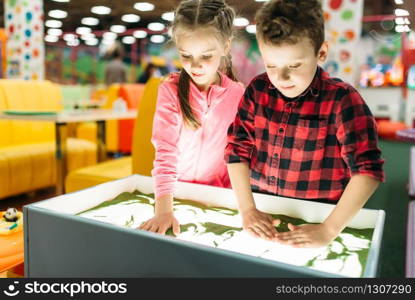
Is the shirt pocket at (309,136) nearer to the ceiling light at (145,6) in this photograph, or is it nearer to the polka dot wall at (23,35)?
the ceiling light at (145,6)

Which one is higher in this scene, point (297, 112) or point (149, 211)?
point (297, 112)

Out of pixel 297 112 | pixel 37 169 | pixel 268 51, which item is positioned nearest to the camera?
pixel 268 51

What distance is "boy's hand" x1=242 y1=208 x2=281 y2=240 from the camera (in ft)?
2.50

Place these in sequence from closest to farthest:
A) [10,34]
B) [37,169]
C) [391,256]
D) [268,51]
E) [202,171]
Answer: [268,51], [202,171], [391,256], [37,169], [10,34]

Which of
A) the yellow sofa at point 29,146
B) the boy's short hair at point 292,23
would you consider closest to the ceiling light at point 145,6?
the boy's short hair at point 292,23

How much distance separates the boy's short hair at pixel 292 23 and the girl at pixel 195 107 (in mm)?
160

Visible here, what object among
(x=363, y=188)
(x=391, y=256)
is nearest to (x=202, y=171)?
(x=363, y=188)

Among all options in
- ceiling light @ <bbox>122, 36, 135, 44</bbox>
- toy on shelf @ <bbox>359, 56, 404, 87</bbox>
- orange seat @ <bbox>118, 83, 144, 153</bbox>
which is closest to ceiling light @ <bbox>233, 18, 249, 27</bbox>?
orange seat @ <bbox>118, 83, 144, 153</bbox>

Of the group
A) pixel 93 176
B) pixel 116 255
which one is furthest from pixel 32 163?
pixel 116 255

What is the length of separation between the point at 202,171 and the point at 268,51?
1.65ft

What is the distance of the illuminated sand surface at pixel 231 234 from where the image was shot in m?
0.67

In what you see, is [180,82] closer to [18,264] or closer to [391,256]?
[18,264]

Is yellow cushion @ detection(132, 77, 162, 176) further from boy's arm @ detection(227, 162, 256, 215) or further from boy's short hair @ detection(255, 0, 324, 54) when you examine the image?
boy's short hair @ detection(255, 0, 324, 54)

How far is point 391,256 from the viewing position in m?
2.24
